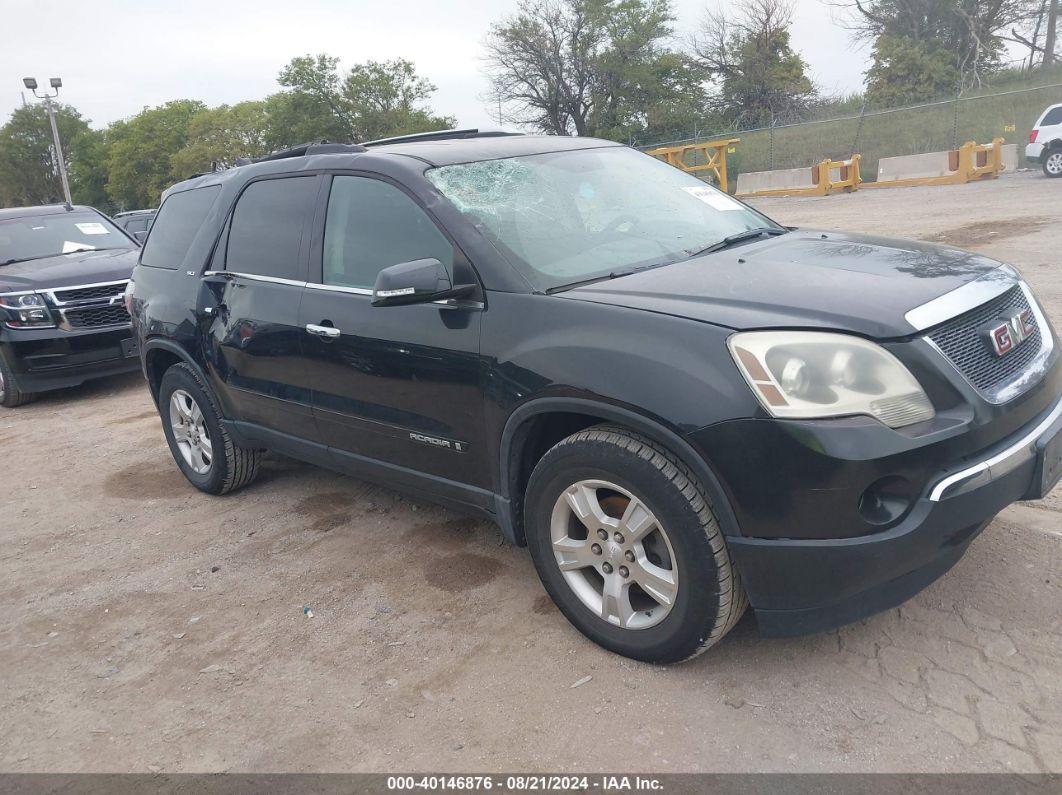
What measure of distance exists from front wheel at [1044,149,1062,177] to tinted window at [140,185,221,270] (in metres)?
19.3

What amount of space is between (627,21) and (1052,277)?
42172mm

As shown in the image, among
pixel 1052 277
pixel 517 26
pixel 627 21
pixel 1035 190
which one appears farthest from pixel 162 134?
pixel 1052 277

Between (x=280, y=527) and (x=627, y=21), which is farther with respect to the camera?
(x=627, y=21)

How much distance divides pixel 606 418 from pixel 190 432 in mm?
3374

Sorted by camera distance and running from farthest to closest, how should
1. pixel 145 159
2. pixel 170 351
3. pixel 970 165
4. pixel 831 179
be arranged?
pixel 145 159
pixel 831 179
pixel 970 165
pixel 170 351

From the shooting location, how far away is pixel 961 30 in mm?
36469

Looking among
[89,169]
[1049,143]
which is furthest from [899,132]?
[89,169]

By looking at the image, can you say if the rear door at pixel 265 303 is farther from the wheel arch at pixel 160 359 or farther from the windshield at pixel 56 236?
the windshield at pixel 56 236

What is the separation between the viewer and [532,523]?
3.10 m

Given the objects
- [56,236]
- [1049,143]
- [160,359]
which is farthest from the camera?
[1049,143]

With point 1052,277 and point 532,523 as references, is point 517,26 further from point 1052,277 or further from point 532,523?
point 532,523

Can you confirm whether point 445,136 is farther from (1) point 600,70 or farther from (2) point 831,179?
(1) point 600,70

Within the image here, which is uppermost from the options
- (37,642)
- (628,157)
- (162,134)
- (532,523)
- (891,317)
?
(162,134)

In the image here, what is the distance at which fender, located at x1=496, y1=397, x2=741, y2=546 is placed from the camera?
8.37ft
